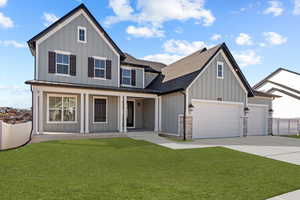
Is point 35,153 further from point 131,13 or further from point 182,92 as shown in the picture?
point 131,13

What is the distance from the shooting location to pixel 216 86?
45.2ft

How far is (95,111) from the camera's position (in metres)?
14.0

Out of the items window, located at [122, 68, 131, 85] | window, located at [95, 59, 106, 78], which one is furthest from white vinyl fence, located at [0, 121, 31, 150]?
window, located at [122, 68, 131, 85]

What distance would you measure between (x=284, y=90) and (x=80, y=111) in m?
22.9

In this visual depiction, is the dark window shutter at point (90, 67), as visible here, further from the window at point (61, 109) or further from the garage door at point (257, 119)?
the garage door at point (257, 119)

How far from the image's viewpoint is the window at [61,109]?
504 inches

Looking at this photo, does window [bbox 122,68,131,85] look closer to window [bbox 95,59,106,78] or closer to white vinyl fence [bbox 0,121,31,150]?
window [bbox 95,59,106,78]

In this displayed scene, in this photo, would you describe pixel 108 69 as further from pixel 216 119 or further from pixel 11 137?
pixel 216 119

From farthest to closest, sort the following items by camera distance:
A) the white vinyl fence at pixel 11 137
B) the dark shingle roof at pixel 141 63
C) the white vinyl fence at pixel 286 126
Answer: the white vinyl fence at pixel 286 126, the dark shingle roof at pixel 141 63, the white vinyl fence at pixel 11 137

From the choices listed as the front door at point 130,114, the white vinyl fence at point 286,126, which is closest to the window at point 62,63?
the front door at point 130,114

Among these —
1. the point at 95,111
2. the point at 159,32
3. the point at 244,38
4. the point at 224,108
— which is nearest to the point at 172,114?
the point at 224,108

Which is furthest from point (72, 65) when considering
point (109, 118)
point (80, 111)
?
point (109, 118)

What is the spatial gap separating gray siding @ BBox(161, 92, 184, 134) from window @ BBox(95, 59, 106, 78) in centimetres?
490

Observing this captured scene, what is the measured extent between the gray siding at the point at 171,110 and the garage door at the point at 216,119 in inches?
40.0
